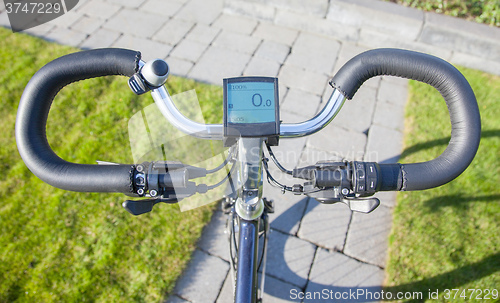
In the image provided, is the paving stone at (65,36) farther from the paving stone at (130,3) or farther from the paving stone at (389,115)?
the paving stone at (389,115)

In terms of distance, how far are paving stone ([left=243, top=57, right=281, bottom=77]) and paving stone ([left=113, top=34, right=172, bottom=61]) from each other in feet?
3.01

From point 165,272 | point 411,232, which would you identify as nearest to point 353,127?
point 411,232

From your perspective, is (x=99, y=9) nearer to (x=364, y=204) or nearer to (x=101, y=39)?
(x=101, y=39)

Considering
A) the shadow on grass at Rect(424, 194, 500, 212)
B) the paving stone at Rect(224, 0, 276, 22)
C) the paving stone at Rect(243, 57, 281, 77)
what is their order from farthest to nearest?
1. the paving stone at Rect(224, 0, 276, 22)
2. the paving stone at Rect(243, 57, 281, 77)
3. the shadow on grass at Rect(424, 194, 500, 212)

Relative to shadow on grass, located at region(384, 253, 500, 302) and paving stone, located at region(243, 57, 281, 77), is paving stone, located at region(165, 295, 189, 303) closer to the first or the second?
shadow on grass, located at region(384, 253, 500, 302)

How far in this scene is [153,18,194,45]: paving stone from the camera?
12.1 feet

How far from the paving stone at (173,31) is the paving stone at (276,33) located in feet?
2.60

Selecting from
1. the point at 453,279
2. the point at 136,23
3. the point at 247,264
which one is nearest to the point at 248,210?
the point at 247,264

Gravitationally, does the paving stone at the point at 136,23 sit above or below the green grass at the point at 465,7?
below

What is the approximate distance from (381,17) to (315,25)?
71 cm

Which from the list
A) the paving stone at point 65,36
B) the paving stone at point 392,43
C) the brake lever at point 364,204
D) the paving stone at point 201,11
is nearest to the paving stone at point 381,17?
the paving stone at point 392,43

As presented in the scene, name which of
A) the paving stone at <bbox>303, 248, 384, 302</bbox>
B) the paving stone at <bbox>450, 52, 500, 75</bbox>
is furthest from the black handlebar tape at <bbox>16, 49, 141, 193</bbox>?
the paving stone at <bbox>450, 52, 500, 75</bbox>

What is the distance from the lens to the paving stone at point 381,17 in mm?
3533

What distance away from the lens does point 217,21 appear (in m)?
3.91
